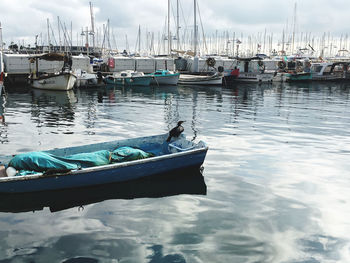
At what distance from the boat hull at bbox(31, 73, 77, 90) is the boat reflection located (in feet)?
94.6

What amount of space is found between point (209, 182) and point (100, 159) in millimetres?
3459

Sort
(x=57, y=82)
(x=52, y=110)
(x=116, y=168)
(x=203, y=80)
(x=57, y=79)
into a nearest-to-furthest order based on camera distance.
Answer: (x=116, y=168) < (x=52, y=110) < (x=57, y=79) < (x=57, y=82) < (x=203, y=80)

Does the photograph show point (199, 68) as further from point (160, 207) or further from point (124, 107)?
point (160, 207)

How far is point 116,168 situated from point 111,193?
2.42ft

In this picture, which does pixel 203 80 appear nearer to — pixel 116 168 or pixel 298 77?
pixel 298 77

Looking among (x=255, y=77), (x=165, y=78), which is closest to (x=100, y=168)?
(x=165, y=78)

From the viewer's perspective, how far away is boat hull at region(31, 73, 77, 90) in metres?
36.2

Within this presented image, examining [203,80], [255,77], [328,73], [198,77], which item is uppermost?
[328,73]

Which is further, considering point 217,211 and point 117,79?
point 117,79

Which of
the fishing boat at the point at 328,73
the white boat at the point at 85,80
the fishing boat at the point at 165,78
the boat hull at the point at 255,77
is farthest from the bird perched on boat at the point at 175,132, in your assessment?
the fishing boat at the point at 328,73

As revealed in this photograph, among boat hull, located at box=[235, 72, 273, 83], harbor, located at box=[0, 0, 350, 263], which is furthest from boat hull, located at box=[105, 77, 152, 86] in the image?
harbor, located at box=[0, 0, 350, 263]

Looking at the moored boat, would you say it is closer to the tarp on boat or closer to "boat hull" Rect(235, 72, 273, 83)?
"boat hull" Rect(235, 72, 273, 83)

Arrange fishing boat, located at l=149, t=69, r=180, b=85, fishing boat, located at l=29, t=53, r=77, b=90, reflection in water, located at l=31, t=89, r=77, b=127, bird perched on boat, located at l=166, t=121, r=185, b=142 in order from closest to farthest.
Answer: bird perched on boat, located at l=166, t=121, r=185, b=142 → reflection in water, located at l=31, t=89, r=77, b=127 → fishing boat, located at l=29, t=53, r=77, b=90 → fishing boat, located at l=149, t=69, r=180, b=85

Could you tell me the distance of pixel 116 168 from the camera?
9.60 m
